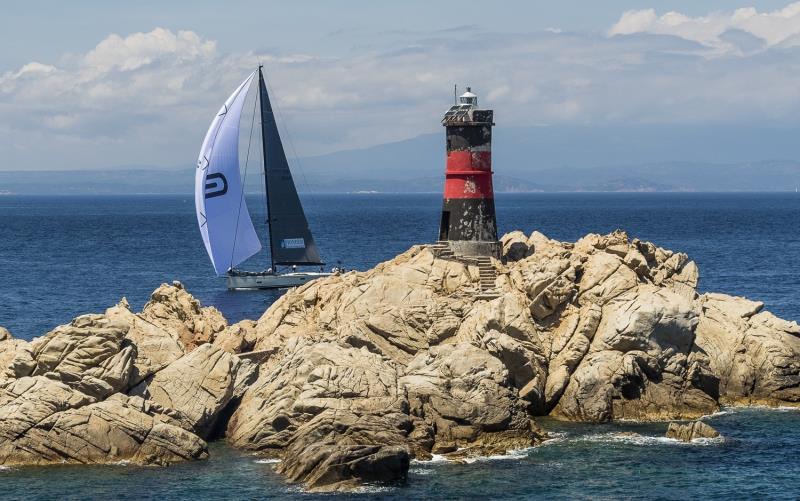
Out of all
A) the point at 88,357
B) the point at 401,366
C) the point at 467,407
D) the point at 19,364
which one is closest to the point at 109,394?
the point at 88,357

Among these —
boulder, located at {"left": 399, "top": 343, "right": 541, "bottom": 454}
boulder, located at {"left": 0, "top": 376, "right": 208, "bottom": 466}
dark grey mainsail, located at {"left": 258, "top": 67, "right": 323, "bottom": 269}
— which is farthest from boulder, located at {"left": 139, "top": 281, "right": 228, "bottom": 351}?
dark grey mainsail, located at {"left": 258, "top": 67, "right": 323, "bottom": 269}

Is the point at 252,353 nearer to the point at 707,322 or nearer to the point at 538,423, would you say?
the point at 538,423

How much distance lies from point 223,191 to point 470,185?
32.3 m

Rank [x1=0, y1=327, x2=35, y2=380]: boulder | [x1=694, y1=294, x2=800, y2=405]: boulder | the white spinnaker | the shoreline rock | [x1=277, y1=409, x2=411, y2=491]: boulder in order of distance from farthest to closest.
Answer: the white spinnaker < [x1=694, y1=294, x2=800, y2=405]: boulder < [x1=0, y1=327, x2=35, y2=380]: boulder < the shoreline rock < [x1=277, y1=409, x2=411, y2=491]: boulder

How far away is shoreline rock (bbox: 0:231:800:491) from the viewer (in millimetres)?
33438

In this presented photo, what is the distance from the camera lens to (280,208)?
81.1m

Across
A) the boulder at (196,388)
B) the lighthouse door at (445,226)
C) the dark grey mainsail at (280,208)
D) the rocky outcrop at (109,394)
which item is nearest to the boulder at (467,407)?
the boulder at (196,388)

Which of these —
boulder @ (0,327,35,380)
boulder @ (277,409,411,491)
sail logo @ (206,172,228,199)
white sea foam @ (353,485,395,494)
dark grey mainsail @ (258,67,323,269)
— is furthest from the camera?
dark grey mainsail @ (258,67,323,269)

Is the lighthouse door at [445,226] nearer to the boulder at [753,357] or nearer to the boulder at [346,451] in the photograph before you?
the boulder at [753,357]

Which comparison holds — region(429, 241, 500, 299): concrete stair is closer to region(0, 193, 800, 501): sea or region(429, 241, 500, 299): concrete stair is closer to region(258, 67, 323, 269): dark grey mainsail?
region(0, 193, 800, 501): sea

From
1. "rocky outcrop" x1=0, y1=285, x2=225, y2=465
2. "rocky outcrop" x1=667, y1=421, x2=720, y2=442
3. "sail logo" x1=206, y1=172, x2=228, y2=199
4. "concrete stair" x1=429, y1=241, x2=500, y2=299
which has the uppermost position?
"sail logo" x1=206, y1=172, x2=228, y2=199

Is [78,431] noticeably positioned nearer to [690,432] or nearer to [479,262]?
[690,432]

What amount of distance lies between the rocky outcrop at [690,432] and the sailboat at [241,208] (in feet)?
142

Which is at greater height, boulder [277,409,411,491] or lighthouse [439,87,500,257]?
lighthouse [439,87,500,257]
